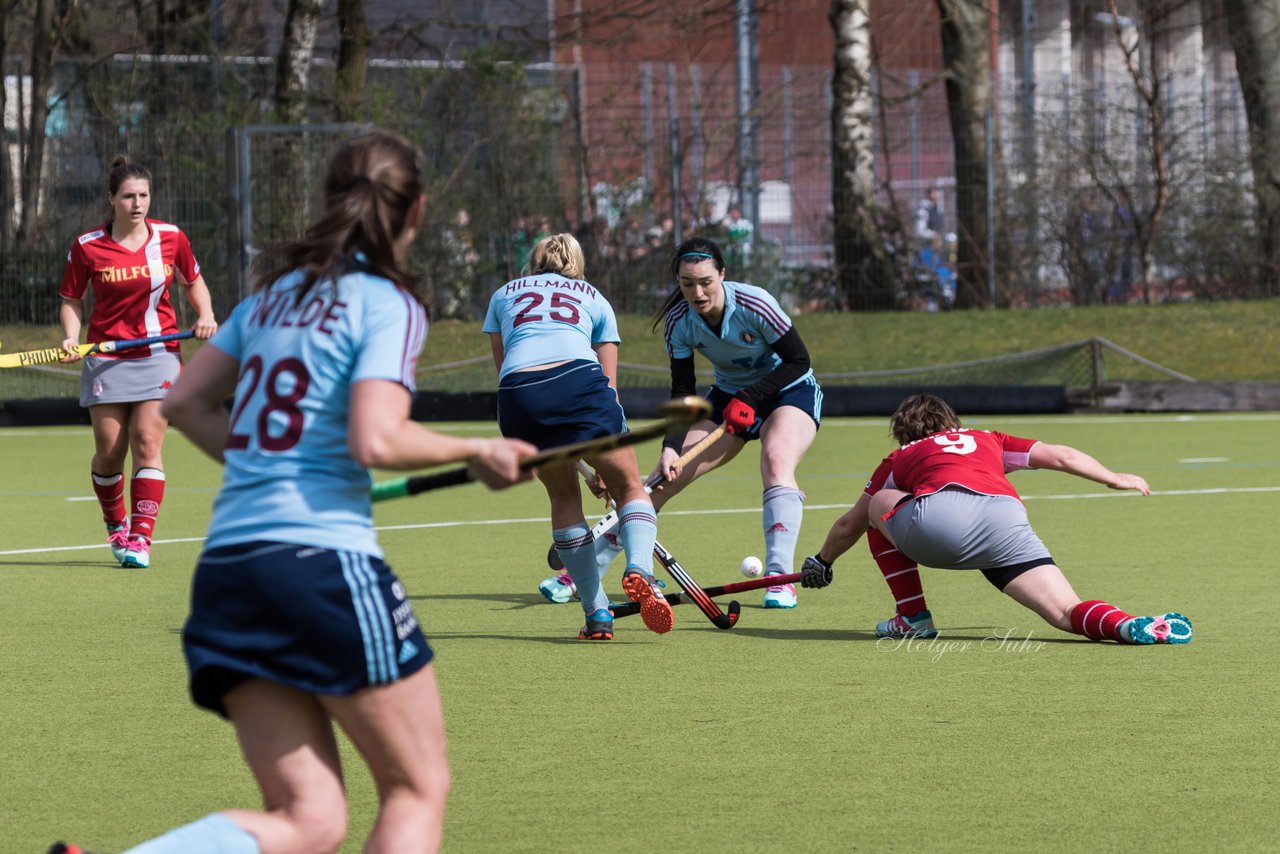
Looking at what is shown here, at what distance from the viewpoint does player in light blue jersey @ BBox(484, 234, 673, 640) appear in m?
6.77

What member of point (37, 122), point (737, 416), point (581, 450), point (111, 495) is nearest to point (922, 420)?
point (737, 416)

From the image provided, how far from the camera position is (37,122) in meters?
21.2

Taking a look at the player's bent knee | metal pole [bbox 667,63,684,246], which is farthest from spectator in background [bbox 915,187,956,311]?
the player's bent knee

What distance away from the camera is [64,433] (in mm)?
17438

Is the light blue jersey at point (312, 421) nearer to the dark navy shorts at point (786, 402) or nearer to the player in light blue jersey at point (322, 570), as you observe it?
the player in light blue jersey at point (322, 570)

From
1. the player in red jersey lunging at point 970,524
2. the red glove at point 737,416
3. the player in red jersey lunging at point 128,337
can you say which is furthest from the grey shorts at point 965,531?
the player in red jersey lunging at point 128,337

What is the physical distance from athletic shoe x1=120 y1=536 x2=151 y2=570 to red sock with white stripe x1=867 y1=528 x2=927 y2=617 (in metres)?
3.87

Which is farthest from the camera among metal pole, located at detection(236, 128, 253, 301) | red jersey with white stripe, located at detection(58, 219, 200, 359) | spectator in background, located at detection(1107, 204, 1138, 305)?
spectator in background, located at detection(1107, 204, 1138, 305)

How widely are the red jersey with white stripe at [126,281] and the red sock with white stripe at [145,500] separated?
58 cm

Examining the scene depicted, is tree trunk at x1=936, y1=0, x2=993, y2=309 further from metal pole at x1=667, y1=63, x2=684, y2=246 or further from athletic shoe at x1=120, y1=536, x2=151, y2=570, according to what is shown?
athletic shoe at x1=120, y1=536, x2=151, y2=570

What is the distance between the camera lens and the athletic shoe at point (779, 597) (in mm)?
7723

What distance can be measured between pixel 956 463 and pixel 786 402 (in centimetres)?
161

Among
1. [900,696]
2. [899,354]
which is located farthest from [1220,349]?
[900,696]

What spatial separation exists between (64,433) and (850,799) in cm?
1413
